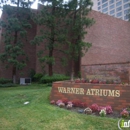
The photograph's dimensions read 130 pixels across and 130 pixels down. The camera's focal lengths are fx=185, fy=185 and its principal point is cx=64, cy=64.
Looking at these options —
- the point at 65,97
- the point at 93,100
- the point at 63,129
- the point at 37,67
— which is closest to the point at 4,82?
the point at 37,67

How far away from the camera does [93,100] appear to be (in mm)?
5625

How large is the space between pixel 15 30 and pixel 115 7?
67.1 m

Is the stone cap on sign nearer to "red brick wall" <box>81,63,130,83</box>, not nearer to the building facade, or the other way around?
"red brick wall" <box>81,63,130,83</box>

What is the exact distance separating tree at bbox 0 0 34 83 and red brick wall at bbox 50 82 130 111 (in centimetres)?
999

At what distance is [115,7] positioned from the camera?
75312mm

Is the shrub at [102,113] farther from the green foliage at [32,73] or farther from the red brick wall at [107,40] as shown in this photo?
the green foliage at [32,73]

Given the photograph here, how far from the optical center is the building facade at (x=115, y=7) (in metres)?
70.5

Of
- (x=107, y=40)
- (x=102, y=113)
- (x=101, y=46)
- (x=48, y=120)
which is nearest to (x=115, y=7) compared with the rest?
(x=107, y=40)

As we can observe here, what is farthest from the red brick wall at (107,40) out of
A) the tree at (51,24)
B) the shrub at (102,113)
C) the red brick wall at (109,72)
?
the shrub at (102,113)

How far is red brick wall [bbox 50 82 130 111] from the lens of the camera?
A: 16.8 ft

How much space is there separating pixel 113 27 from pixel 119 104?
19.3m

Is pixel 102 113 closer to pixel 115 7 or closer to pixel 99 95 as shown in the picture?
pixel 99 95

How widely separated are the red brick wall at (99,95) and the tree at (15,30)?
9988mm

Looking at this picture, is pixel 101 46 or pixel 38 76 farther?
pixel 101 46
